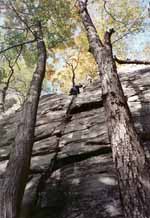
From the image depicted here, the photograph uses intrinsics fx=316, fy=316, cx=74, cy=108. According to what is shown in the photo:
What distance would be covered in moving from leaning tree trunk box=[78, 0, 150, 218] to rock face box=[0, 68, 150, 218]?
4.44 ft

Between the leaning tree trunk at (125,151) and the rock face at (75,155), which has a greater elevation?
the leaning tree trunk at (125,151)

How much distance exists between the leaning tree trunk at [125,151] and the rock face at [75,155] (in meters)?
1.35

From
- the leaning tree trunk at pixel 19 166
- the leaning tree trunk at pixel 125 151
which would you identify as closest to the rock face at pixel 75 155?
the leaning tree trunk at pixel 19 166

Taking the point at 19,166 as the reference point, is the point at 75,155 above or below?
below

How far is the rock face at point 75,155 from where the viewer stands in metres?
6.52

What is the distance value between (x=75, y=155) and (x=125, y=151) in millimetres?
3082

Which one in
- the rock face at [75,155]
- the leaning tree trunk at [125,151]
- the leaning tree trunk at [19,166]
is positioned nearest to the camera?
the leaning tree trunk at [125,151]

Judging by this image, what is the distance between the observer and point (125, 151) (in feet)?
17.4

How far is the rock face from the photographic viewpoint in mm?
6520

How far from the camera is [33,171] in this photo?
812 centimetres

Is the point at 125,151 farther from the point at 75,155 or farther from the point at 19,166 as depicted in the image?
the point at 75,155

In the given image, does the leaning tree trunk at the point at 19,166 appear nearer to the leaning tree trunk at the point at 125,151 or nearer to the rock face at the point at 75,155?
the rock face at the point at 75,155

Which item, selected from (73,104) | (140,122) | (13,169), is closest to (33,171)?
(13,169)

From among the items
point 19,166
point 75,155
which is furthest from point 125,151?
point 75,155
